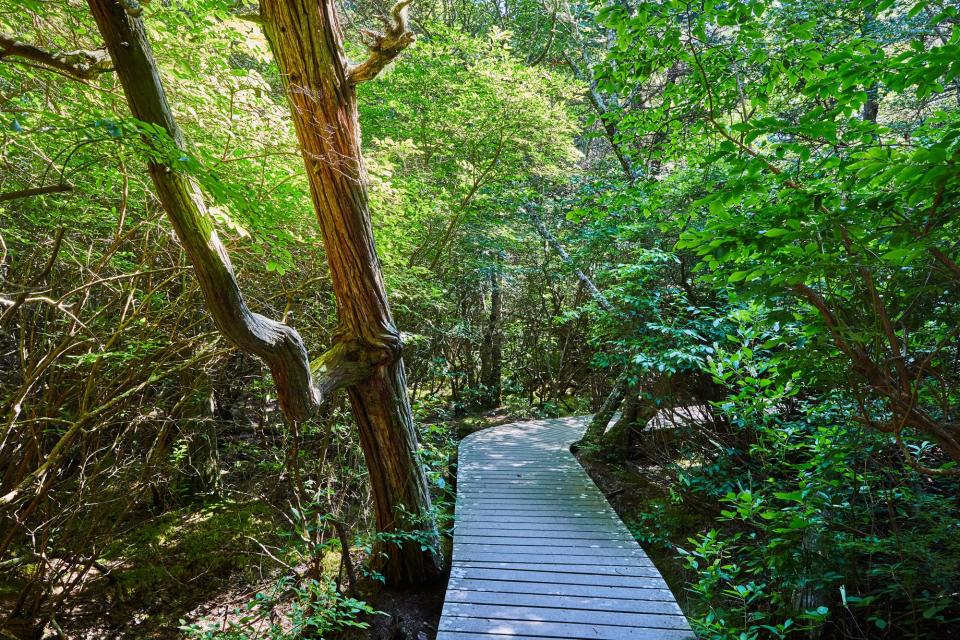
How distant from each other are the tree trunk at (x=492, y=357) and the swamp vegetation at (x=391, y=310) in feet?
12.8

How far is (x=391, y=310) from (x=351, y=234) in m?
1.44

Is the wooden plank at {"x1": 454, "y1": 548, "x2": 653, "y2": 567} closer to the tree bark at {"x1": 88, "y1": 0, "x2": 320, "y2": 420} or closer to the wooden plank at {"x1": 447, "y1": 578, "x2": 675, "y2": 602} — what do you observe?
the wooden plank at {"x1": 447, "y1": 578, "x2": 675, "y2": 602}

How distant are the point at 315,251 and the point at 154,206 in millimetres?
1246

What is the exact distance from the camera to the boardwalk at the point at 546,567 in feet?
10.2

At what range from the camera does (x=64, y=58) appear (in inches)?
71.0

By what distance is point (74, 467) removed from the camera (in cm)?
491

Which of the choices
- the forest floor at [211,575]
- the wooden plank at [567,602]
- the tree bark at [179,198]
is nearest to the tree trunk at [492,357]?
the forest floor at [211,575]

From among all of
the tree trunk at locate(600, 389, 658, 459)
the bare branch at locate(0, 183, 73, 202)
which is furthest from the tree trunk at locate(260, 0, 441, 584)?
the tree trunk at locate(600, 389, 658, 459)

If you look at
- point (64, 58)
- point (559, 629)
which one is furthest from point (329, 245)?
point (559, 629)

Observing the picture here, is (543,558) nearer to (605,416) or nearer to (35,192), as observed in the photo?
(605,416)

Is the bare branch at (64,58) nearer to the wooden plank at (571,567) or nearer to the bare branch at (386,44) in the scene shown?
the bare branch at (386,44)

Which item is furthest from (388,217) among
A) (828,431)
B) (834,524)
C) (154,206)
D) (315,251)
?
(834,524)

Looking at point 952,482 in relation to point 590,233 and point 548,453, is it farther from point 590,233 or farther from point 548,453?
point 548,453

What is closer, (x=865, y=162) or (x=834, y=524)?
(x=865, y=162)
